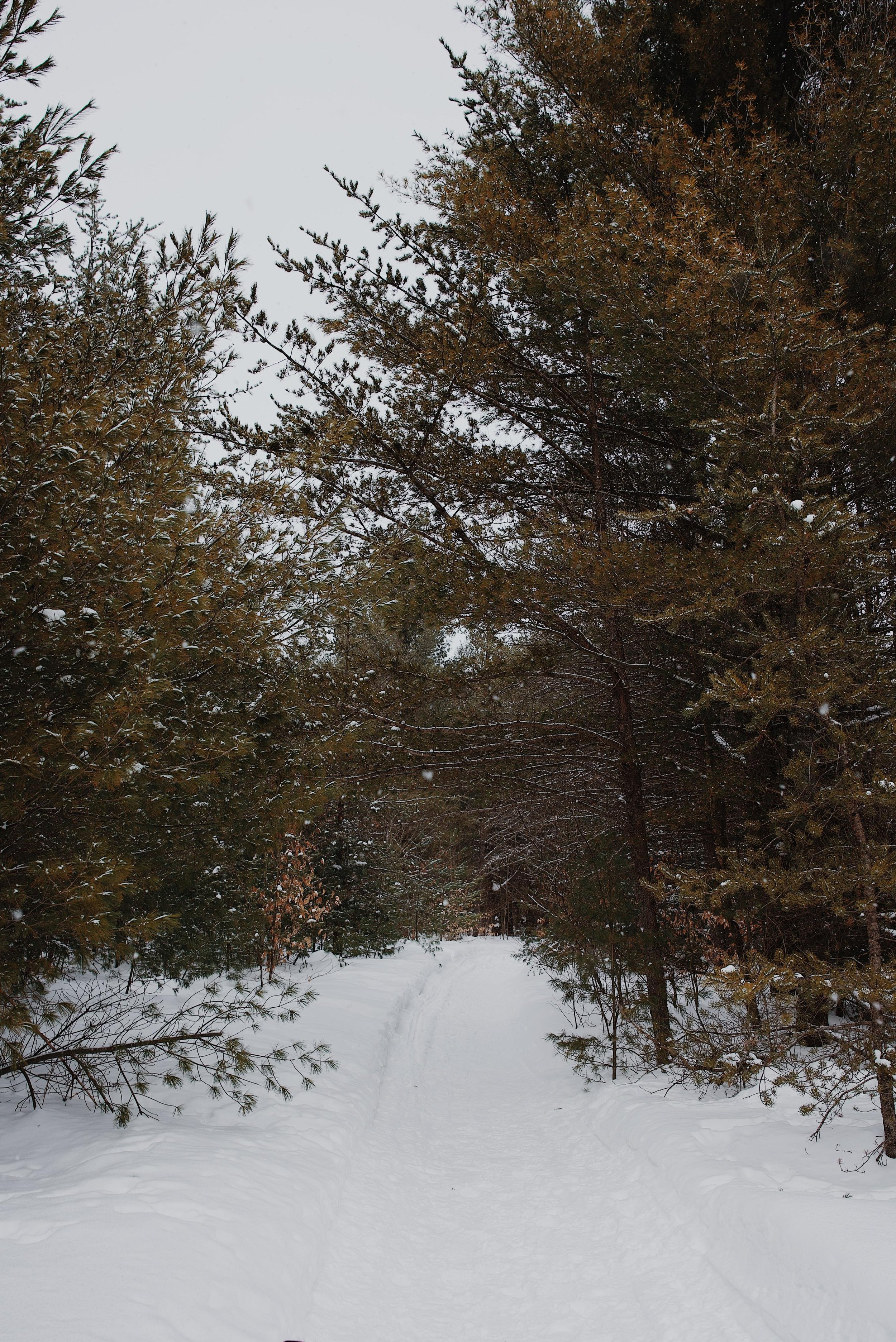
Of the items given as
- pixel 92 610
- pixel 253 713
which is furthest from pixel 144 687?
pixel 253 713

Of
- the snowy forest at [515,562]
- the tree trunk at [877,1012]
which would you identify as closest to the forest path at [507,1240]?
the snowy forest at [515,562]

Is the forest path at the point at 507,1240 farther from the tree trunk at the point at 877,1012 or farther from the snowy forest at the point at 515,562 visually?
the tree trunk at the point at 877,1012

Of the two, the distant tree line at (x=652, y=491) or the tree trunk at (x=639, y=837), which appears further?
the tree trunk at (x=639, y=837)

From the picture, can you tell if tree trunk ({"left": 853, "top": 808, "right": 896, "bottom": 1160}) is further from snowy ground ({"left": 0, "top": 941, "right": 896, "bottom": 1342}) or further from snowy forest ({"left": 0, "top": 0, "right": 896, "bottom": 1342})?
snowy ground ({"left": 0, "top": 941, "right": 896, "bottom": 1342})

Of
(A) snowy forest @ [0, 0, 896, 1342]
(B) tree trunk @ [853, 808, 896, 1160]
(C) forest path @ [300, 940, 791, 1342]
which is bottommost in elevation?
(C) forest path @ [300, 940, 791, 1342]

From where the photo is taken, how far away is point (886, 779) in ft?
13.0

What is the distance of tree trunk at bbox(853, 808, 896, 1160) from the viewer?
3.75 meters

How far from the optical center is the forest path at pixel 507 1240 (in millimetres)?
3193

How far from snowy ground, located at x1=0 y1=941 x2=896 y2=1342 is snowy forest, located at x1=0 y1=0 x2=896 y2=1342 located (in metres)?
0.18

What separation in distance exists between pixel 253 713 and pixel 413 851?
14.5 m

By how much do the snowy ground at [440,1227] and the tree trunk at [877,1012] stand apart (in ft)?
1.03

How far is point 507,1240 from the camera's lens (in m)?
4.09

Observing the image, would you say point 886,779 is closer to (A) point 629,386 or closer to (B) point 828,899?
(B) point 828,899

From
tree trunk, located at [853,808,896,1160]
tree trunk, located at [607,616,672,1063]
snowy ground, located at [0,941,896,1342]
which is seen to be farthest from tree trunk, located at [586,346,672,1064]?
tree trunk, located at [853,808,896,1160]
